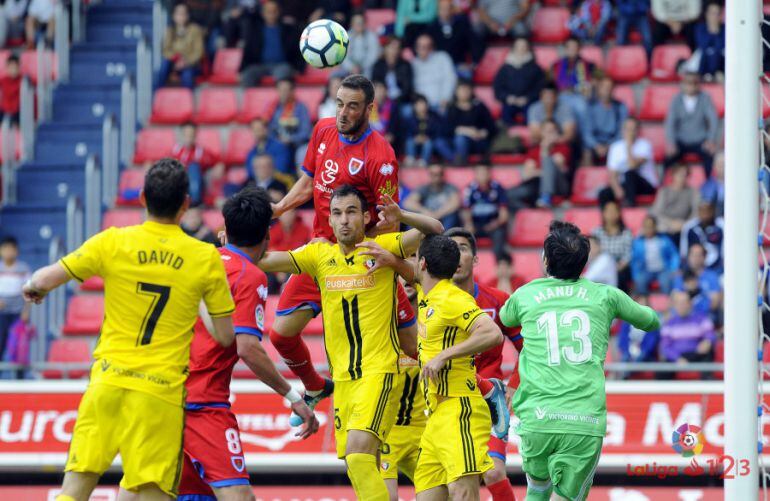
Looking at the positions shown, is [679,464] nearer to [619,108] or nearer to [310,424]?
[310,424]

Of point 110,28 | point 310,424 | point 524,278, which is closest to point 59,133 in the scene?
point 110,28

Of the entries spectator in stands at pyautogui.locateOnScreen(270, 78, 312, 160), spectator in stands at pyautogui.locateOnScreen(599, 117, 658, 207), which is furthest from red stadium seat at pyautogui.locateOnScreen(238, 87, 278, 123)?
spectator in stands at pyautogui.locateOnScreen(599, 117, 658, 207)

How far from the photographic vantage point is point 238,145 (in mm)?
18672

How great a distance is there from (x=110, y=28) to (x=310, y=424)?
537 inches

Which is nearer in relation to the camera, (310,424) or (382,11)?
(310,424)

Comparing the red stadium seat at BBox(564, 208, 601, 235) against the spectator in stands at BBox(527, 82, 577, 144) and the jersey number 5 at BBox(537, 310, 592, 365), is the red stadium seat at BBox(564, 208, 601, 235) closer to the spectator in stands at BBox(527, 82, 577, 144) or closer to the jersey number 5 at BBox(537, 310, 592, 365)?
the spectator in stands at BBox(527, 82, 577, 144)

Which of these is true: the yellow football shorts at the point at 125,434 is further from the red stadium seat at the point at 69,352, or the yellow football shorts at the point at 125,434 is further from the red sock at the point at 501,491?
the red stadium seat at the point at 69,352

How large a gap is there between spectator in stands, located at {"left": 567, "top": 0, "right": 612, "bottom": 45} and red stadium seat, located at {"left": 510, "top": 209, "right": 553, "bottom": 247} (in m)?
3.51

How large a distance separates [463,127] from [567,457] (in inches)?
389

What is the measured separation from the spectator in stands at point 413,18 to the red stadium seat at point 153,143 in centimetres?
366

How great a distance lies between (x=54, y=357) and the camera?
52.6ft

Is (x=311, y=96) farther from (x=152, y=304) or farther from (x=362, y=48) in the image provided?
(x=152, y=304)

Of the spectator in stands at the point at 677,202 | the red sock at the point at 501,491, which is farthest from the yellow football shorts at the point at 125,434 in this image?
the spectator in stands at the point at 677,202

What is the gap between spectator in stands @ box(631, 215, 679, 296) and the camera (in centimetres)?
1570
